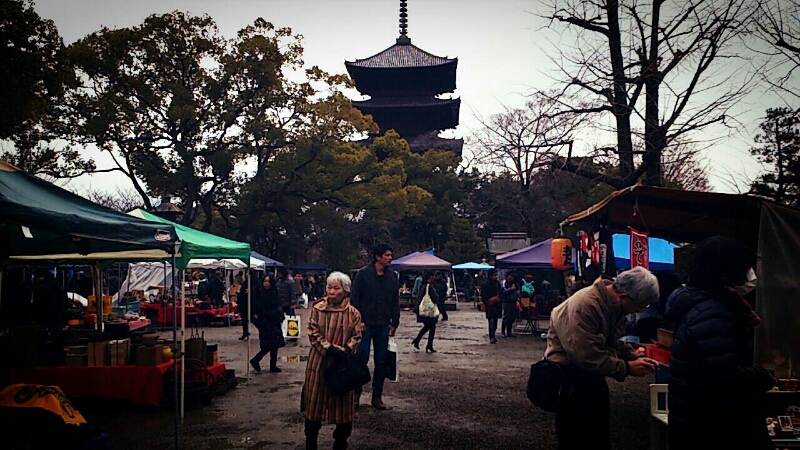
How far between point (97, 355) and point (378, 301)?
328cm

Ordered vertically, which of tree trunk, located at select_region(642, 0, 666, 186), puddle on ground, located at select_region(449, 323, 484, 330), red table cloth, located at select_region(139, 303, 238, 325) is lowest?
puddle on ground, located at select_region(449, 323, 484, 330)

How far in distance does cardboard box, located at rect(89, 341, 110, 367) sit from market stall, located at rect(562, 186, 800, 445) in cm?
579

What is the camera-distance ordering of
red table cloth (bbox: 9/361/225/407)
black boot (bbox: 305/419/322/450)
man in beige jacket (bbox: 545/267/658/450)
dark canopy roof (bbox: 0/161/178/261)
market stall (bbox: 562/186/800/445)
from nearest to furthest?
man in beige jacket (bbox: 545/267/658/450) → dark canopy roof (bbox: 0/161/178/261) → market stall (bbox: 562/186/800/445) → black boot (bbox: 305/419/322/450) → red table cloth (bbox: 9/361/225/407)

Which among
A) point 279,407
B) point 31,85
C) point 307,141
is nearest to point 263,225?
point 307,141

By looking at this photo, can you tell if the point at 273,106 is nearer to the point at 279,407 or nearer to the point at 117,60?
the point at 117,60

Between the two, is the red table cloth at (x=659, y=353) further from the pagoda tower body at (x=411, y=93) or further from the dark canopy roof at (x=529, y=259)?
the pagoda tower body at (x=411, y=93)

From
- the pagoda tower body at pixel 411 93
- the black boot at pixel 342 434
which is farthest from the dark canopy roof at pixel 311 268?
the black boot at pixel 342 434

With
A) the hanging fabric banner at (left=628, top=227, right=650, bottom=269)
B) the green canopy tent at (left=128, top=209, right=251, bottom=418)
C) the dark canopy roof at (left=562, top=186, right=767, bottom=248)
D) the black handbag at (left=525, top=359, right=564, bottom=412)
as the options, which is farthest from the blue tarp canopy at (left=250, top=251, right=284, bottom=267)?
the black handbag at (left=525, top=359, right=564, bottom=412)

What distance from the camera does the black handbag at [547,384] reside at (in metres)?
3.51

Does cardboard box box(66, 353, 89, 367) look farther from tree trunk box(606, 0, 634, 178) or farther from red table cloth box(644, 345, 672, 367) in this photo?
tree trunk box(606, 0, 634, 178)

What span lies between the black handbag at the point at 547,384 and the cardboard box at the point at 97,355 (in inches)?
216

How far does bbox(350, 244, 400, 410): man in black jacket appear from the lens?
6992 millimetres

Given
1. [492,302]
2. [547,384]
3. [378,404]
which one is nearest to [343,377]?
[547,384]

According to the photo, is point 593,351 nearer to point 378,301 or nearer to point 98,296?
point 378,301
